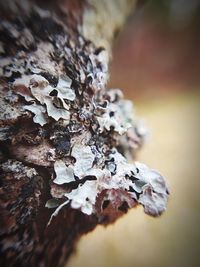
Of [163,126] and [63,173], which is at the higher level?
[163,126]

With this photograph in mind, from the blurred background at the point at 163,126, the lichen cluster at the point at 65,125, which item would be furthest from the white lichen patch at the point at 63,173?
the blurred background at the point at 163,126

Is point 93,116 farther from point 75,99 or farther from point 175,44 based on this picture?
point 175,44

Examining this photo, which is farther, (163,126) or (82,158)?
(163,126)

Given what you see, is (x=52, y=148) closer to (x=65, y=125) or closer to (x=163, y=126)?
(x=65, y=125)

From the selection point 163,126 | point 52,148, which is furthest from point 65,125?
point 163,126

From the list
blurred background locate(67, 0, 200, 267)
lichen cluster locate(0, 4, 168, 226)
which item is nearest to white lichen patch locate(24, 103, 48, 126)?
lichen cluster locate(0, 4, 168, 226)
